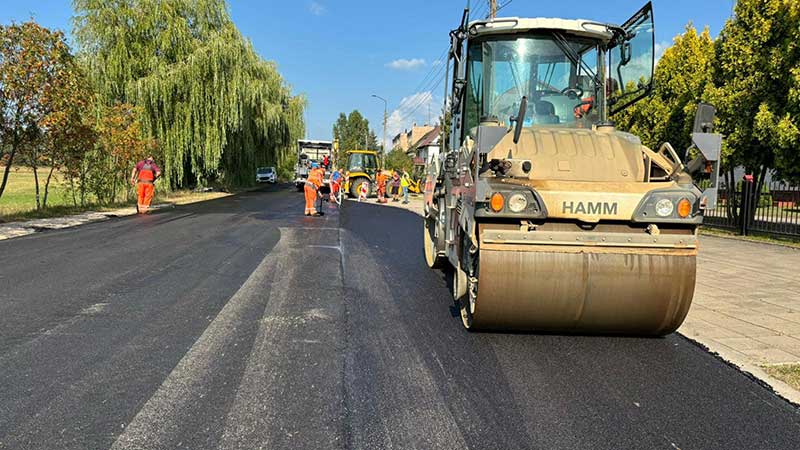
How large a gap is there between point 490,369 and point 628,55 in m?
3.73

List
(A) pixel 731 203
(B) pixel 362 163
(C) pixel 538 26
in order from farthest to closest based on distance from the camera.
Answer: (B) pixel 362 163 < (A) pixel 731 203 < (C) pixel 538 26

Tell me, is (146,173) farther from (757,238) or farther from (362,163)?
(757,238)

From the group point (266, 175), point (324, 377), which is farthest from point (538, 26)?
point (266, 175)

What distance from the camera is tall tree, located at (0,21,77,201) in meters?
12.5

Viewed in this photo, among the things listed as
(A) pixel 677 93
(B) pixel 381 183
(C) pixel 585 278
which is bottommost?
(C) pixel 585 278

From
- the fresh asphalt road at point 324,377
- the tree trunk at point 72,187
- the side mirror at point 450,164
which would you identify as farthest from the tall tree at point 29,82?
the side mirror at point 450,164

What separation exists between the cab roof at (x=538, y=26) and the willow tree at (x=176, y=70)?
65.3 ft

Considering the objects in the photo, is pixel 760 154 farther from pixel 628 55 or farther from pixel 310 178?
pixel 310 178

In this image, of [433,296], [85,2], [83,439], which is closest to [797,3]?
[433,296]

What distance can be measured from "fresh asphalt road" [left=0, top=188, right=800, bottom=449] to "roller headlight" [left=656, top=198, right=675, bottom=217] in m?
1.16

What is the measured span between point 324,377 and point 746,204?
44.5ft

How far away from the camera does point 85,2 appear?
2350 cm

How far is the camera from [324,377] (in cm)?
380

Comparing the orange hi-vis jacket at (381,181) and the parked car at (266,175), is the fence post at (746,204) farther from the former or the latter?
the parked car at (266,175)
